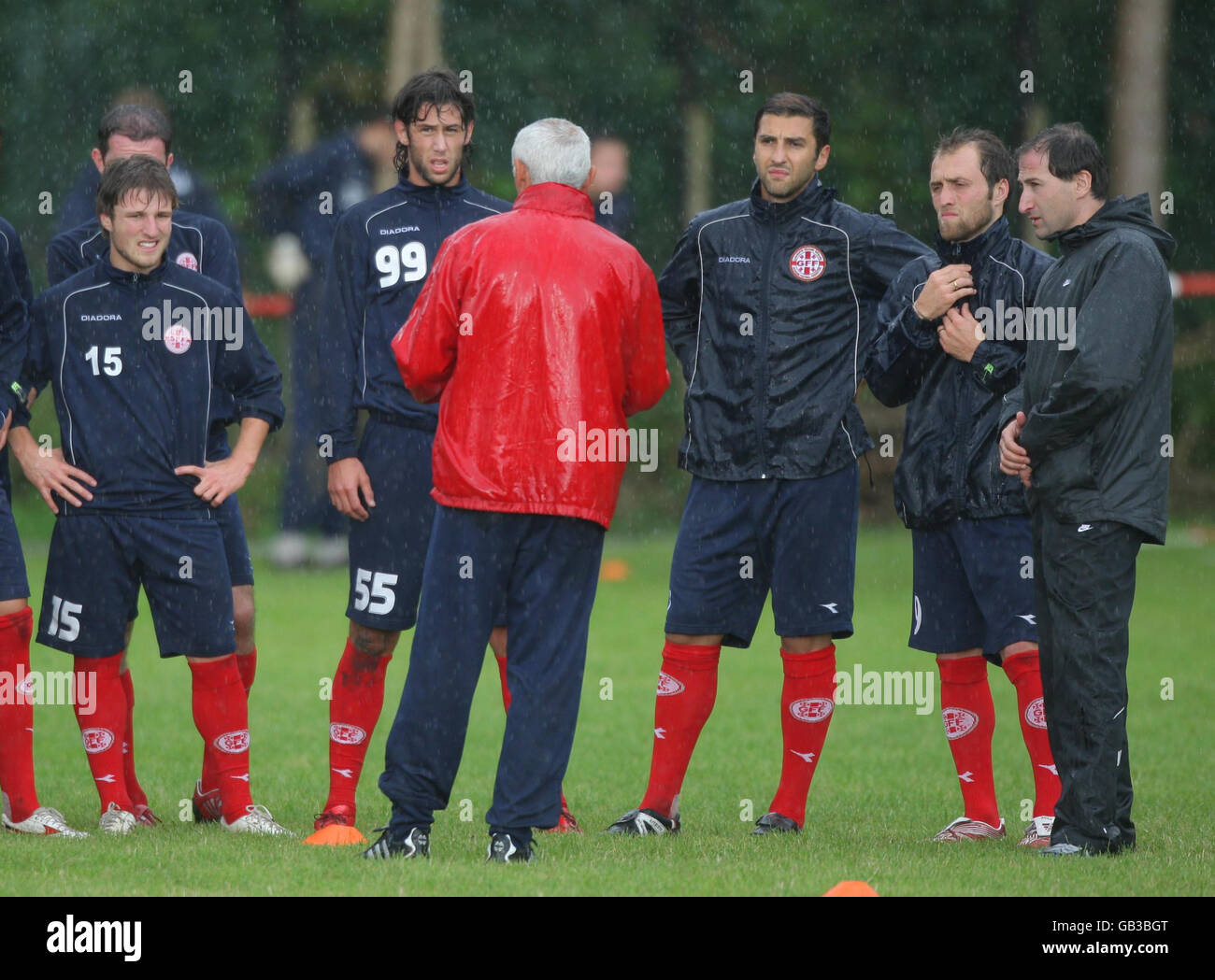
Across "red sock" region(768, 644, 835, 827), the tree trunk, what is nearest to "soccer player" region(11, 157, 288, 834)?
"red sock" region(768, 644, 835, 827)

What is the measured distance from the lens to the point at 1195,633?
464 inches

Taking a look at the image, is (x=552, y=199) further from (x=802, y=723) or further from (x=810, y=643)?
(x=802, y=723)

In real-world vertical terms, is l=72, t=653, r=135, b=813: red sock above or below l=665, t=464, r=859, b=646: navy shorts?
below

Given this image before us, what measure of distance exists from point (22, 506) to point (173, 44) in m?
8.55

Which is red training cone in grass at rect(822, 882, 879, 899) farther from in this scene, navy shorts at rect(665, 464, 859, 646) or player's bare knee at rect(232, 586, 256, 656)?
player's bare knee at rect(232, 586, 256, 656)

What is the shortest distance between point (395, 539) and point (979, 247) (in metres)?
2.22

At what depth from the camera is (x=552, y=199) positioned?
5.71m

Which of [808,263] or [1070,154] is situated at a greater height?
[1070,154]

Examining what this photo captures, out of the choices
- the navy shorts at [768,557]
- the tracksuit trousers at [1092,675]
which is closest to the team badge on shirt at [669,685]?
the navy shorts at [768,557]

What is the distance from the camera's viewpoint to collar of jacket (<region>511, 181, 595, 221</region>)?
5699 millimetres

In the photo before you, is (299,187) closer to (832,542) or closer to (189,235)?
(189,235)

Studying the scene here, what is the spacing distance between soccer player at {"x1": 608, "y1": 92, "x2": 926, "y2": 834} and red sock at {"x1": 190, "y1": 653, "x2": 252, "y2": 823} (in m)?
1.33

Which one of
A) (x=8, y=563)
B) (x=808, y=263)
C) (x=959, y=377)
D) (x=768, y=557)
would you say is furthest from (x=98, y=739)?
(x=959, y=377)

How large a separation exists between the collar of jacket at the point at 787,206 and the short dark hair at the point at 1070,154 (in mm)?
827
